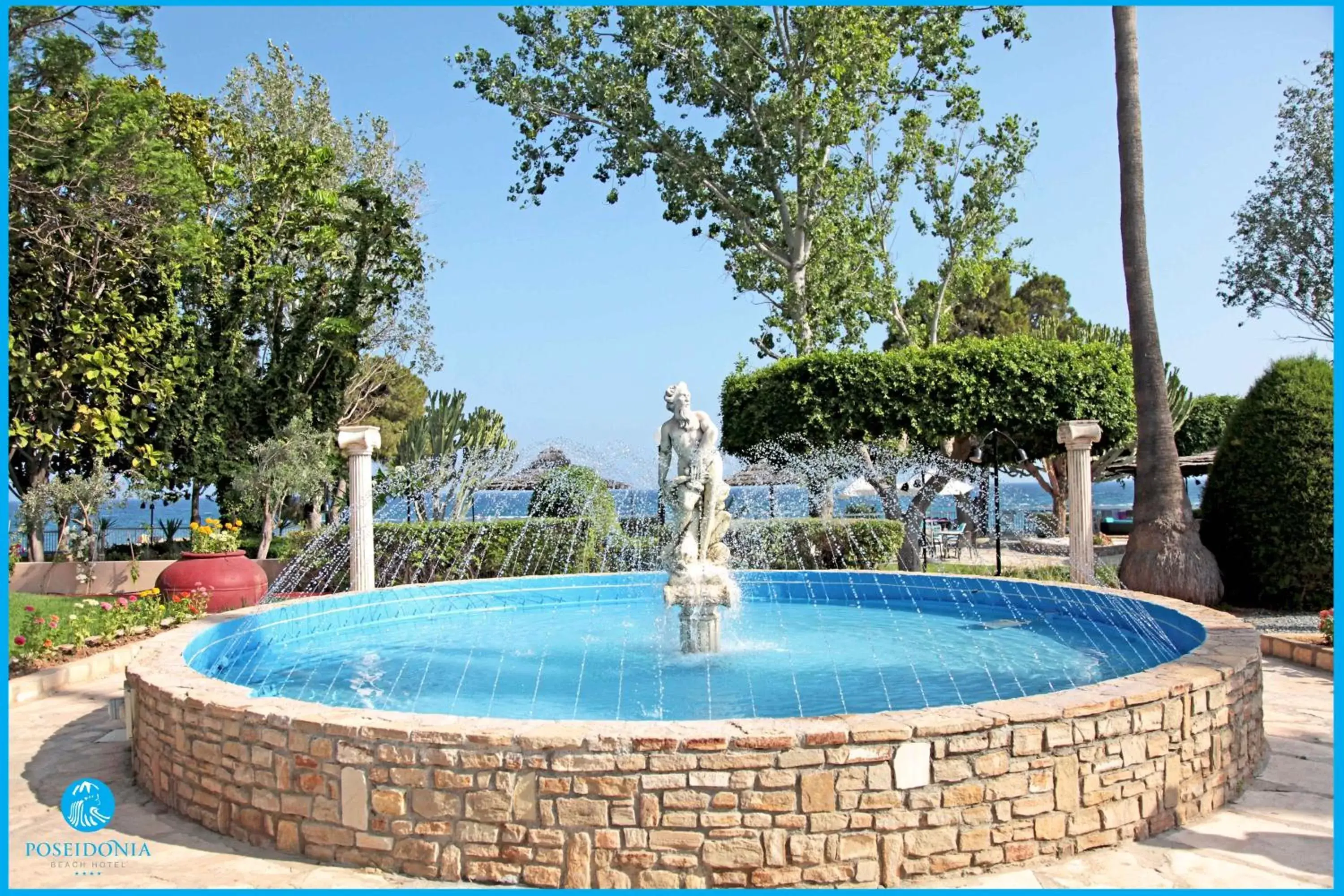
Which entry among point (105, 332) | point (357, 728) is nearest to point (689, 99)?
point (105, 332)

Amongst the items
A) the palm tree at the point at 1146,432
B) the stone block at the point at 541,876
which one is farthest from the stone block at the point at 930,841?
the palm tree at the point at 1146,432

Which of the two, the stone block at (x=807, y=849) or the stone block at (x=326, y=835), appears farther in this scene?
the stone block at (x=326, y=835)

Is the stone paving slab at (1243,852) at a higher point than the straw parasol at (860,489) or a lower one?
lower

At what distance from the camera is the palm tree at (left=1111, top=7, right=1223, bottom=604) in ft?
39.5

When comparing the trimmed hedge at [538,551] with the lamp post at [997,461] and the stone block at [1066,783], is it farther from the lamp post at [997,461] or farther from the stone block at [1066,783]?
the stone block at [1066,783]

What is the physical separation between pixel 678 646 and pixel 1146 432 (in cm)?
820

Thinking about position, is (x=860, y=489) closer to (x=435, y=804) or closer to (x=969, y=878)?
(x=969, y=878)

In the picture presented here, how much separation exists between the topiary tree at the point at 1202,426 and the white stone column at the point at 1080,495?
2024cm

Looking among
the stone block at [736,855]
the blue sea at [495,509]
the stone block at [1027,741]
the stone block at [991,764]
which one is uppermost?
the blue sea at [495,509]

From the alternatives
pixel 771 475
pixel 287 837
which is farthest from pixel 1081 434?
pixel 287 837

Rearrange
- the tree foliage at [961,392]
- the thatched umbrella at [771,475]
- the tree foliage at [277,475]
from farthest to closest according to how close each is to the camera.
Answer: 1. the thatched umbrella at [771,475]
2. the tree foliage at [277,475]
3. the tree foliage at [961,392]

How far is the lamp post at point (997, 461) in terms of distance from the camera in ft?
45.6

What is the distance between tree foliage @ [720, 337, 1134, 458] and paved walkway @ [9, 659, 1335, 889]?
10782 millimetres

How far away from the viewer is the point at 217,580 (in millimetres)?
12648
